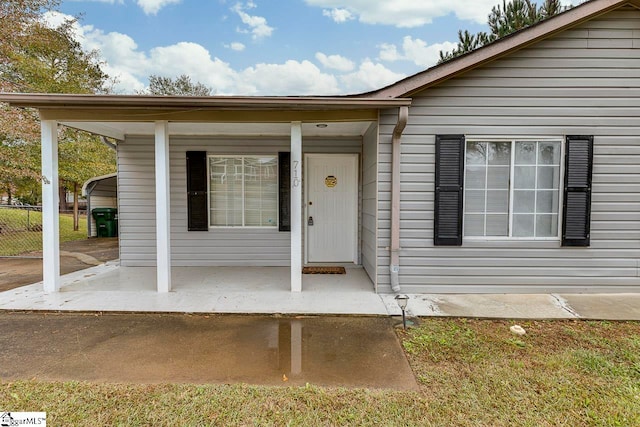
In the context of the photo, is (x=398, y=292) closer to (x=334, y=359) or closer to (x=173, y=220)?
(x=334, y=359)

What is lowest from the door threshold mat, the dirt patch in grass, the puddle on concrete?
the puddle on concrete

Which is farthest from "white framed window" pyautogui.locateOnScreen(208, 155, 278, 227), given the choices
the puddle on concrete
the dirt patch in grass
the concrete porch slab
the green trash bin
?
the green trash bin

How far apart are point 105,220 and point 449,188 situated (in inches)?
419

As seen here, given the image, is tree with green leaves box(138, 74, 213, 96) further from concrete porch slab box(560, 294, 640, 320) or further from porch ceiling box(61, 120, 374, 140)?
concrete porch slab box(560, 294, 640, 320)

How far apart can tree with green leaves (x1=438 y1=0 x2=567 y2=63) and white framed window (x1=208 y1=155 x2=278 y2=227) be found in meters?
6.82

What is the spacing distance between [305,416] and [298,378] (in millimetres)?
456

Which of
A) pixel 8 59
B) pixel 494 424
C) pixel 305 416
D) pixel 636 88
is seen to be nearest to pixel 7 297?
pixel 305 416

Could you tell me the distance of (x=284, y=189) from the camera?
5895mm

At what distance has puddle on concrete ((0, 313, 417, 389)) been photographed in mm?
2430

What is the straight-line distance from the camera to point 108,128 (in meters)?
5.18

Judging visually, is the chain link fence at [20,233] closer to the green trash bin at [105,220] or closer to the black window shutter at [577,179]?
the green trash bin at [105,220]

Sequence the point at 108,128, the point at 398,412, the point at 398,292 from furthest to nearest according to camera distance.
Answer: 1. the point at 108,128
2. the point at 398,292
3. the point at 398,412

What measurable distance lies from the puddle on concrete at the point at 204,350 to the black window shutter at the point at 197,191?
2462 millimetres

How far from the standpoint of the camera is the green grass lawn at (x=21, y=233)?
25.6ft
